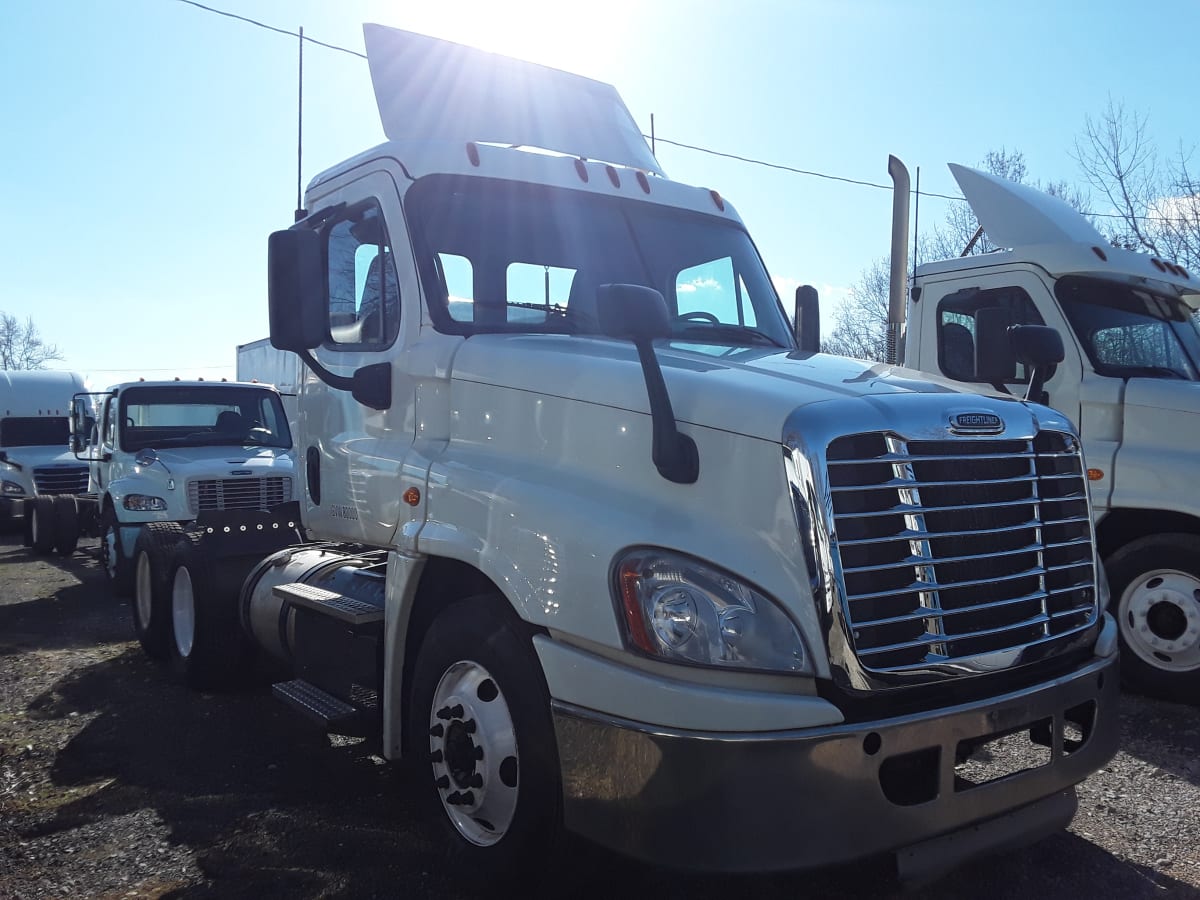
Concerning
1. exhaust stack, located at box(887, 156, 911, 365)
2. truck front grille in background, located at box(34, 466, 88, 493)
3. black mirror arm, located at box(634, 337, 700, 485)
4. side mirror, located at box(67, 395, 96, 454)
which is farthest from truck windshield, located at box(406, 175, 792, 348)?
truck front grille in background, located at box(34, 466, 88, 493)

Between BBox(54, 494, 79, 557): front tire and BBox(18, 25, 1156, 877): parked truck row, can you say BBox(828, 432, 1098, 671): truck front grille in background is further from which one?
BBox(54, 494, 79, 557): front tire

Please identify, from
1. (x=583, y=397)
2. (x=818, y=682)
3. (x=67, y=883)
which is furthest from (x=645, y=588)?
(x=67, y=883)

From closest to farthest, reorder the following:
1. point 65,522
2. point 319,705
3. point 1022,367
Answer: point 319,705, point 1022,367, point 65,522

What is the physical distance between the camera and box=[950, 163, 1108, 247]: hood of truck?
6578 millimetres

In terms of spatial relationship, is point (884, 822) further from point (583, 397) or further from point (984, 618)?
point (583, 397)

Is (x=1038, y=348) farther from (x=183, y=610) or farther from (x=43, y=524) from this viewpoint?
(x=43, y=524)

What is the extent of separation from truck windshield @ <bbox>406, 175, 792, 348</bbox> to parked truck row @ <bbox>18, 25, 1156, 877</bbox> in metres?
0.01

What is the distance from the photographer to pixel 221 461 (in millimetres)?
9773

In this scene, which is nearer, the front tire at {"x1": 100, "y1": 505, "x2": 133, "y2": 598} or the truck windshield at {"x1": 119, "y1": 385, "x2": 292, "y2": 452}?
the front tire at {"x1": 100, "y1": 505, "x2": 133, "y2": 598}

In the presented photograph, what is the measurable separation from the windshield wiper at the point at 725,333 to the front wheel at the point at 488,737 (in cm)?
152

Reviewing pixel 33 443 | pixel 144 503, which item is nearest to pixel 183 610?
pixel 144 503

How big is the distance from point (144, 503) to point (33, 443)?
9090mm

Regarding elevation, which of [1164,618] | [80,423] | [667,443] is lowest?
[1164,618]

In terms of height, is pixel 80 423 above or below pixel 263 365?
below
